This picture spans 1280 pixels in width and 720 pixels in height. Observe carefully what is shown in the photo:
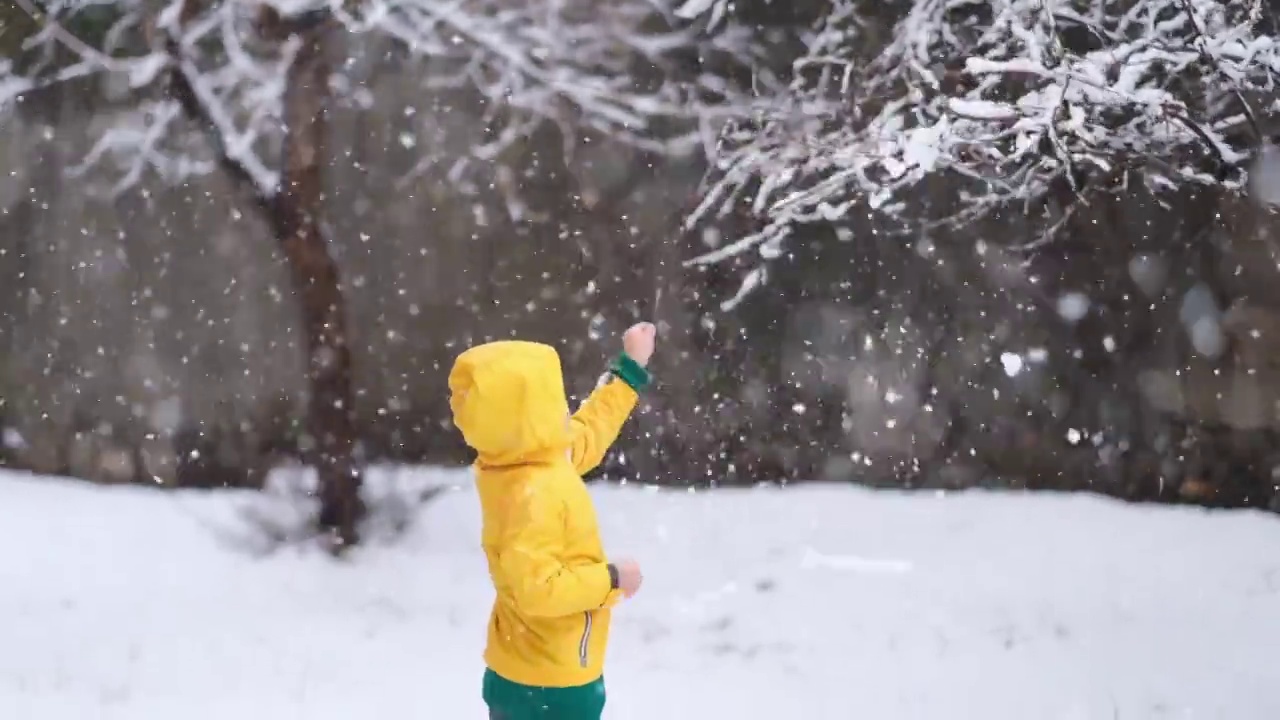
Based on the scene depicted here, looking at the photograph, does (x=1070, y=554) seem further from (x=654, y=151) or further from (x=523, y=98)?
(x=523, y=98)

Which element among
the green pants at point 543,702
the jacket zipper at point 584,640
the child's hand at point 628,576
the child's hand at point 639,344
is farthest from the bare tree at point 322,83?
the child's hand at point 628,576

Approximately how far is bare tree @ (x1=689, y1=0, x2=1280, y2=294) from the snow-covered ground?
1.64 meters

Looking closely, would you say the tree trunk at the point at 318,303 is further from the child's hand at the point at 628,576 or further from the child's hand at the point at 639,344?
the child's hand at the point at 628,576

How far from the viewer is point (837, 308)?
6.67 meters

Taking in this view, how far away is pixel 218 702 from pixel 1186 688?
371cm

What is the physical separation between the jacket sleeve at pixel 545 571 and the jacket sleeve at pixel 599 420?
19.2 inches

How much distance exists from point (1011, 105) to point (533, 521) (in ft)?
7.30

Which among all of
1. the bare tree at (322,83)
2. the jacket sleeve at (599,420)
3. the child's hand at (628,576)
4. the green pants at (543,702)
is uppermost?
the bare tree at (322,83)

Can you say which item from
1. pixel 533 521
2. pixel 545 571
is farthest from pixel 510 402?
pixel 545 571

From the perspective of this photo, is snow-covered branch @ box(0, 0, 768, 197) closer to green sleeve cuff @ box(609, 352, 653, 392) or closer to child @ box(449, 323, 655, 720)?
green sleeve cuff @ box(609, 352, 653, 392)

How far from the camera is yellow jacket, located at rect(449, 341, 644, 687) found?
2613 mm

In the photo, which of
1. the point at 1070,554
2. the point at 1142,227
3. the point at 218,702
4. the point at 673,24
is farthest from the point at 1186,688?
the point at 673,24

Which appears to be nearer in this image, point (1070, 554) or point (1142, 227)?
point (1070, 554)

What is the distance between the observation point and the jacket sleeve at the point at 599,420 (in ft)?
10.3
